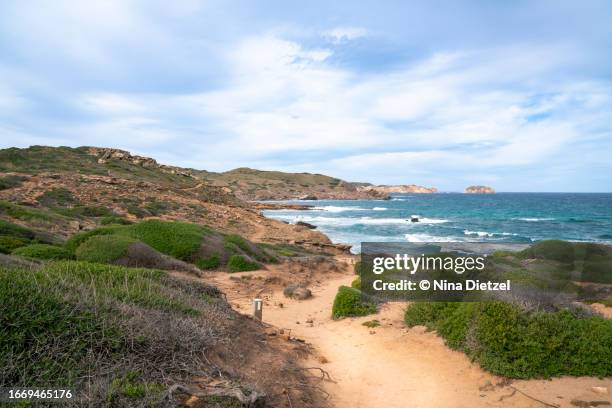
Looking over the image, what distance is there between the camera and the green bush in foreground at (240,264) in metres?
17.4

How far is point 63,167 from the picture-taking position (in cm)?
4359

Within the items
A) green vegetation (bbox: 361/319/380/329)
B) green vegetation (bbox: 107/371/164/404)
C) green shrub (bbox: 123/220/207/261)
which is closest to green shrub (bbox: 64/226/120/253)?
green shrub (bbox: 123/220/207/261)

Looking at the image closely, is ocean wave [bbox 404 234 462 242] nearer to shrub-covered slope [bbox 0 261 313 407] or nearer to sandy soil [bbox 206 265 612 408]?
sandy soil [bbox 206 265 612 408]

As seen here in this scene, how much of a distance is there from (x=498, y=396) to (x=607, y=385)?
73.2 inches

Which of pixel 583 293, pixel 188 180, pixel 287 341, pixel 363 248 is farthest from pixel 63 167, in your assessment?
pixel 583 293

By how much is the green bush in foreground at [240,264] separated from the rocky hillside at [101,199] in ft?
23.8

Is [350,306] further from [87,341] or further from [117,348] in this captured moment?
[87,341]

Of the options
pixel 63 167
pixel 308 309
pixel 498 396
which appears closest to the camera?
pixel 498 396

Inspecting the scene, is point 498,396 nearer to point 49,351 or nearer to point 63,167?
point 49,351

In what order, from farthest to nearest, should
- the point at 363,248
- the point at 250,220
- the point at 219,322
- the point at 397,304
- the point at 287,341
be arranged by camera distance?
the point at 250,220, the point at 363,248, the point at 397,304, the point at 287,341, the point at 219,322

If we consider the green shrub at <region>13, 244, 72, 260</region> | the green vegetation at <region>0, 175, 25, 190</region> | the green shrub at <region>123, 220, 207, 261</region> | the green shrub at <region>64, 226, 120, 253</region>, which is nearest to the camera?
the green shrub at <region>13, 244, 72, 260</region>

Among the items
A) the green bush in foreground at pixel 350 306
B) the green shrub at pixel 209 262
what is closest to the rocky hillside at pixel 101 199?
the green shrub at pixel 209 262

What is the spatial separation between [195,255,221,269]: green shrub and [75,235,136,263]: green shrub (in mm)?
3617

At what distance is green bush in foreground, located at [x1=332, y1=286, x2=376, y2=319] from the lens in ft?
37.2
